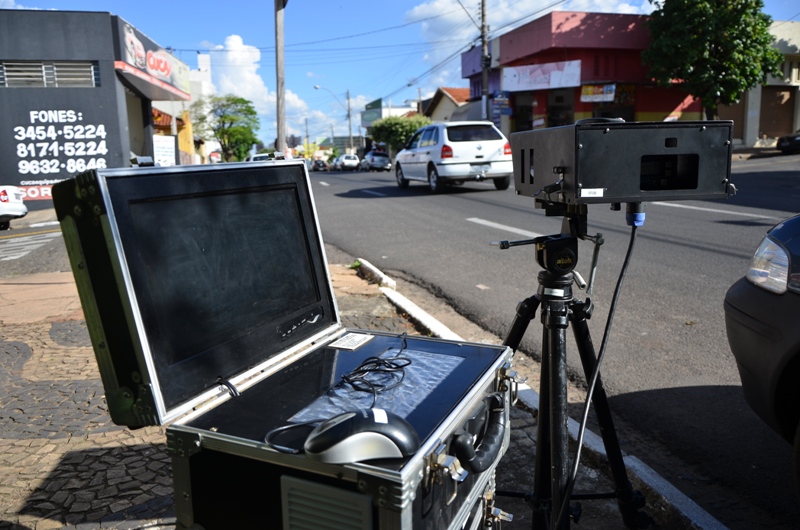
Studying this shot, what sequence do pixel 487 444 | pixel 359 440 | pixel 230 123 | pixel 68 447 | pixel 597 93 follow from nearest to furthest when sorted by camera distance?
pixel 359 440, pixel 487 444, pixel 68 447, pixel 597 93, pixel 230 123

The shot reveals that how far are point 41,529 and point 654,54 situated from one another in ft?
97.2

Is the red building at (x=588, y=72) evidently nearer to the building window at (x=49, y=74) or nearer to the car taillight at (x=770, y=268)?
the building window at (x=49, y=74)

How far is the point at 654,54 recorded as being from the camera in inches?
1088

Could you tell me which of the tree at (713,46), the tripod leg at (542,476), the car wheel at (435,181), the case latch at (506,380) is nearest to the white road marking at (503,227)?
the car wheel at (435,181)

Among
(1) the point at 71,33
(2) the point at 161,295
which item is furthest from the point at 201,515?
(1) the point at 71,33

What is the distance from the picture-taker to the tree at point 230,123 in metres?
58.1

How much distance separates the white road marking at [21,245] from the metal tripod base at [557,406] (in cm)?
988

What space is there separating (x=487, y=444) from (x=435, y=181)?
13.9 meters

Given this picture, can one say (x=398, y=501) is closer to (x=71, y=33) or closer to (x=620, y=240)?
(x=620, y=240)

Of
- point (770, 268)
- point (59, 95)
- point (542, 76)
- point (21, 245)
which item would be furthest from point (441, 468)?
point (542, 76)

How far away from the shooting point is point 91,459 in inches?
124

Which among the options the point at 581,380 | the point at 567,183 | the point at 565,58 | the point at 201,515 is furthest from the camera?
the point at 565,58

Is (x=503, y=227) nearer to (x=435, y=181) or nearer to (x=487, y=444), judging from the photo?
(x=435, y=181)

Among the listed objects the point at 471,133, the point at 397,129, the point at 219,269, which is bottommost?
the point at 219,269
